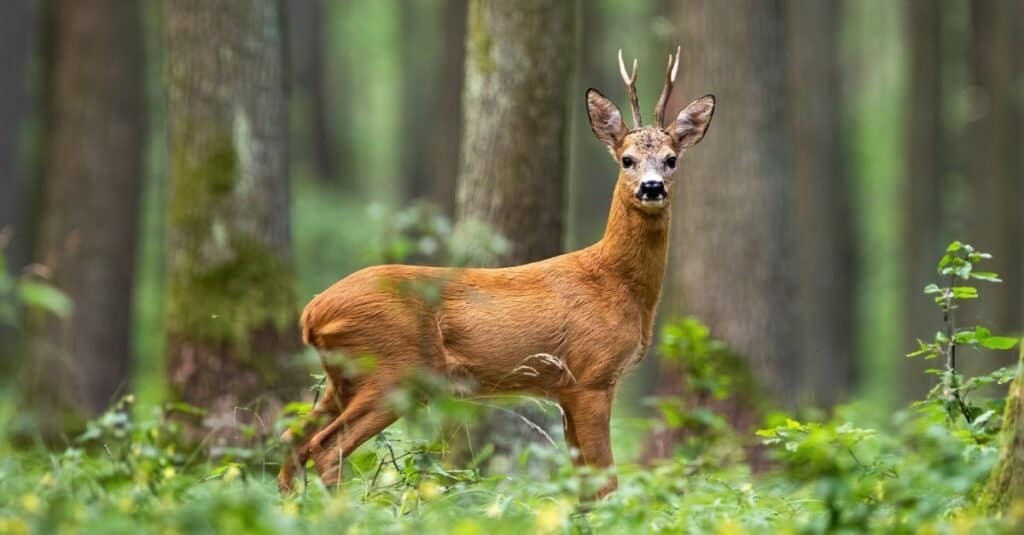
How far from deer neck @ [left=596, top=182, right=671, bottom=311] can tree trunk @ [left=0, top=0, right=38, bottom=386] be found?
10.3 m

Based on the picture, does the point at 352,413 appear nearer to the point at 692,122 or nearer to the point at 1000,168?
the point at 692,122

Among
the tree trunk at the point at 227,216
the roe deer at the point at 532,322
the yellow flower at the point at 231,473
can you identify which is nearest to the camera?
the yellow flower at the point at 231,473

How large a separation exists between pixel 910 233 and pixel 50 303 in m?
15.8

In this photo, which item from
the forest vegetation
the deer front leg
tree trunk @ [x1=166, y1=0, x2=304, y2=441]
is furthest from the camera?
tree trunk @ [x1=166, y1=0, x2=304, y2=441]

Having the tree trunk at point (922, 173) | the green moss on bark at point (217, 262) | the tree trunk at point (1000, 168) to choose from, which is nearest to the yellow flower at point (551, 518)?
the green moss on bark at point (217, 262)

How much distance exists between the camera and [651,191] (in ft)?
23.5

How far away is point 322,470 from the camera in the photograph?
6609 mm

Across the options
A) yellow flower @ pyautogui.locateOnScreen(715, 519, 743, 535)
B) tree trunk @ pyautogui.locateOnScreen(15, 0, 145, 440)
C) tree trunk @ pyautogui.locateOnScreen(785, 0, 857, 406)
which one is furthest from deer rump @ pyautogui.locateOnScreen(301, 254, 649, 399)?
tree trunk @ pyautogui.locateOnScreen(785, 0, 857, 406)

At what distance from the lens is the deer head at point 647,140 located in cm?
725

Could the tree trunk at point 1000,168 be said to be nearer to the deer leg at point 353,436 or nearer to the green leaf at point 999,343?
the green leaf at point 999,343

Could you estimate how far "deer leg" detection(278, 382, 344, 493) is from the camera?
6508 mm

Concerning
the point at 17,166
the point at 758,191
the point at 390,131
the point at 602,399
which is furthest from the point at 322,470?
the point at 390,131

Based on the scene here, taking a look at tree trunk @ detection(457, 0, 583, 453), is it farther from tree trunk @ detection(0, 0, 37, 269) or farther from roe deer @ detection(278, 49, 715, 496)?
tree trunk @ detection(0, 0, 37, 269)

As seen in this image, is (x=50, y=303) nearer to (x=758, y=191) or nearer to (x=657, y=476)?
(x=657, y=476)
